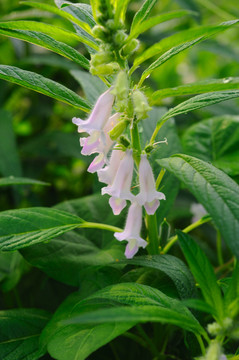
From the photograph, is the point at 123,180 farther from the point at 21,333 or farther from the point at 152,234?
the point at 21,333

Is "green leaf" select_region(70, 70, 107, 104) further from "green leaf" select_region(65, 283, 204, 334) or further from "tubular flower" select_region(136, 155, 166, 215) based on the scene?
"green leaf" select_region(65, 283, 204, 334)

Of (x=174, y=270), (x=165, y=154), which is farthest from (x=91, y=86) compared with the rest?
(x=174, y=270)

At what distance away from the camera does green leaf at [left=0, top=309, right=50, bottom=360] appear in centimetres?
78

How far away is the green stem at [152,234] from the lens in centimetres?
80

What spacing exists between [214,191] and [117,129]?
21 centimetres

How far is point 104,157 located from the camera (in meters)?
0.72

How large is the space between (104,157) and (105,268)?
263 mm

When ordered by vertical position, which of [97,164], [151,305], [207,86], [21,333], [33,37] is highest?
[33,37]

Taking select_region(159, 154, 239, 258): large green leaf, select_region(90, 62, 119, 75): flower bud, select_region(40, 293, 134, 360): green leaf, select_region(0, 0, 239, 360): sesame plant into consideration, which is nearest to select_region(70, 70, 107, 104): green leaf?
select_region(0, 0, 239, 360): sesame plant

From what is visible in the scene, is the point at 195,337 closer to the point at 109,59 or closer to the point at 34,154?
the point at 109,59

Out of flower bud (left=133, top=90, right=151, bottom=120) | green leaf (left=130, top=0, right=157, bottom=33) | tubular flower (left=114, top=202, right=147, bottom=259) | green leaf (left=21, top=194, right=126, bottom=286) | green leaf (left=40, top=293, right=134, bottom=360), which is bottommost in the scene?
green leaf (left=40, top=293, right=134, bottom=360)

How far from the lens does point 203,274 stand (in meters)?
0.64

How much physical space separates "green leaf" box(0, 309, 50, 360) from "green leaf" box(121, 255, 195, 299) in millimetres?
257

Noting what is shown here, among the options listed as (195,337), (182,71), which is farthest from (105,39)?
(182,71)
